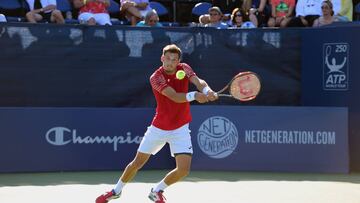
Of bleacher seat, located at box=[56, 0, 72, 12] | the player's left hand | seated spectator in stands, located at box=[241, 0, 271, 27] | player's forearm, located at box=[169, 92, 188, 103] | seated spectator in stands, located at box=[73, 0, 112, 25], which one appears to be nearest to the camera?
the player's left hand

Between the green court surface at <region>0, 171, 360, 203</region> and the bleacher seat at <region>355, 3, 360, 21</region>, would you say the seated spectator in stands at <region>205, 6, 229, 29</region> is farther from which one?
the bleacher seat at <region>355, 3, 360, 21</region>

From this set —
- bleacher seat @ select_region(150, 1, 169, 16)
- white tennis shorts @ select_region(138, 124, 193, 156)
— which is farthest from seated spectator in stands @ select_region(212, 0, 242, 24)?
white tennis shorts @ select_region(138, 124, 193, 156)

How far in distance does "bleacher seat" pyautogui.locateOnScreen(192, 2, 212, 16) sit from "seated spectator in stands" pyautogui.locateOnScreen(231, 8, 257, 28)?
1.15m

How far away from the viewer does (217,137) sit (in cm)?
984

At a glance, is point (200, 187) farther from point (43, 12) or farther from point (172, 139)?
point (43, 12)

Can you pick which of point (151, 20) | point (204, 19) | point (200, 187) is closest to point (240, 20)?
point (204, 19)

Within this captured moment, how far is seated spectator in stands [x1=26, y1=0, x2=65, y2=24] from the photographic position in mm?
11120

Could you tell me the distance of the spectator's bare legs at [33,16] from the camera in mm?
11078

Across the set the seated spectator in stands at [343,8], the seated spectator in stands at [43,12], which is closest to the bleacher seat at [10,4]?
the seated spectator in stands at [43,12]

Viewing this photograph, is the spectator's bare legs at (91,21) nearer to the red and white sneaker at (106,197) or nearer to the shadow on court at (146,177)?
the shadow on court at (146,177)

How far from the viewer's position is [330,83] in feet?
34.2

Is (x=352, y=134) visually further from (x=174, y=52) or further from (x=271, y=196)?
(x=174, y=52)

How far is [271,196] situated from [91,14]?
5.46m

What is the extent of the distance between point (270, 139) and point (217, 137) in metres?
0.80
